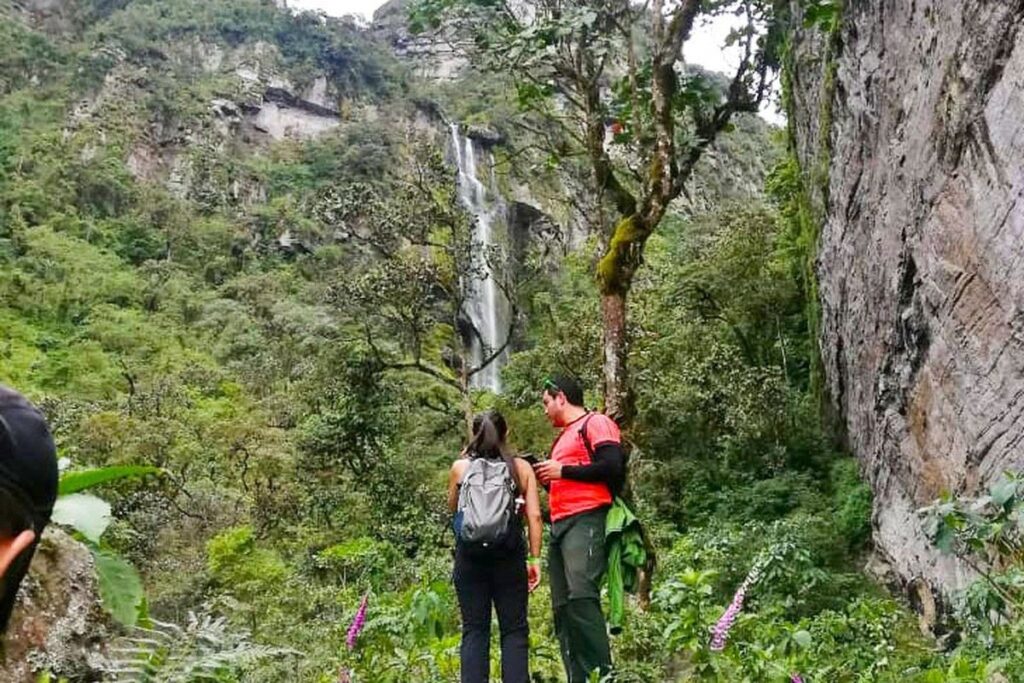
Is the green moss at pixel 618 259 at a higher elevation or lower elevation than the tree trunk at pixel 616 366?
higher

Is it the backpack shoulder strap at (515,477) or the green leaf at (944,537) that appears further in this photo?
the backpack shoulder strap at (515,477)

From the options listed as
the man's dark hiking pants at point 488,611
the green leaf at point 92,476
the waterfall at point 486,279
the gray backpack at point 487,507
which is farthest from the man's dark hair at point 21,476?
the waterfall at point 486,279

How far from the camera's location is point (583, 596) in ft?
11.2

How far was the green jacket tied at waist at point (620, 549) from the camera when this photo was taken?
11.2ft

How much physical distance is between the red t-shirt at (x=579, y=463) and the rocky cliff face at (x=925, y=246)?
1251mm

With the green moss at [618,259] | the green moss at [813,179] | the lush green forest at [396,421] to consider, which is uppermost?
the green moss at [813,179]

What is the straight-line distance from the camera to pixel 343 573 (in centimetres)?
1012

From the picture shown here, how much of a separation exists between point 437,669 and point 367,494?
8944 mm

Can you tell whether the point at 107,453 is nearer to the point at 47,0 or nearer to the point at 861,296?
the point at 861,296

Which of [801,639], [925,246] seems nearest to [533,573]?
[801,639]

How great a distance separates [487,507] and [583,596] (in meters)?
0.54

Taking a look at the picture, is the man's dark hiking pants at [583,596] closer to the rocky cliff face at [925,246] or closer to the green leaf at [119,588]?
the rocky cliff face at [925,246]

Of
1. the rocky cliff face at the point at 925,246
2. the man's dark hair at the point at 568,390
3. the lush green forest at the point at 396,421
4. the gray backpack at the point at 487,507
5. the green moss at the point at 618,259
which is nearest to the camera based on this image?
the gray backpack at the point at 487,507

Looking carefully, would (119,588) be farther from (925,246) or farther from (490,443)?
(925,246)
